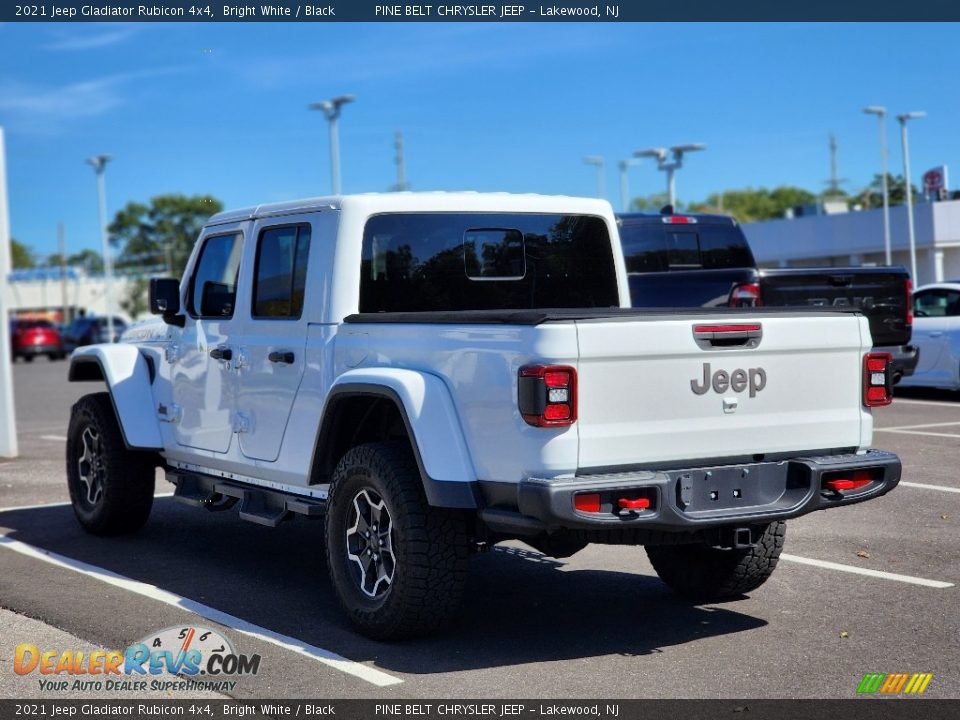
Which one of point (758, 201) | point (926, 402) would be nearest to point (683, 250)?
point (926, 402)

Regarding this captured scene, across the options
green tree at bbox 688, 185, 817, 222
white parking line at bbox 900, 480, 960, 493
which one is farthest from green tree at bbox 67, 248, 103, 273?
white parking line at bbox 900, 480, 960, 493

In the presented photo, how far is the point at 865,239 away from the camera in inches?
1790

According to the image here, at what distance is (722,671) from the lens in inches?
206

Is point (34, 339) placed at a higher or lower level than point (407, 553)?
higher

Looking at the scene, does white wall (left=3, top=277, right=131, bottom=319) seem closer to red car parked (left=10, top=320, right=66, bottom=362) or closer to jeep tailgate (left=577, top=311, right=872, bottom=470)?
red car parked (left=10, top=320, right=66, bottom=362)

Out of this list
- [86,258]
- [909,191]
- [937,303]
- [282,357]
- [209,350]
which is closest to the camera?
[282,357]

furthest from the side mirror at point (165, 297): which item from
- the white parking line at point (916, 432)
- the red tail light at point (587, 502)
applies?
the white parking line at point (916, 432)

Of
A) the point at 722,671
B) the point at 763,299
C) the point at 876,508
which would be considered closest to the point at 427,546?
the point at 722,671

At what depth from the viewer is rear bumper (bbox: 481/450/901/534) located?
4.98 meters

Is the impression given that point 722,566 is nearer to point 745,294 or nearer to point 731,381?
point 731,381

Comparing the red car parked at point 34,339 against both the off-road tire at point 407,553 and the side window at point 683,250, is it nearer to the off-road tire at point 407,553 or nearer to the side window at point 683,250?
the side window at point 683,250

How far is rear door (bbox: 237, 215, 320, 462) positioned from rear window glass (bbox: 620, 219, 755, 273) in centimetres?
674

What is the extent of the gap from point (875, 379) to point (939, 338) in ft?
36.2

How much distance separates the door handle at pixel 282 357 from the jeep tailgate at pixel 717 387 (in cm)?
197
